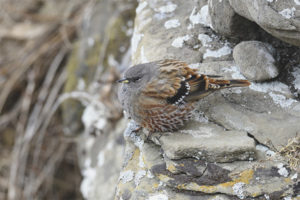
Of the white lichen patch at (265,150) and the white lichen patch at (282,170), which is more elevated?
the white lichen patch at (282,170)

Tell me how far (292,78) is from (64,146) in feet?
13.9

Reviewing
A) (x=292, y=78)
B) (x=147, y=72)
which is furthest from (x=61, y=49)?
(x=292, y=78)

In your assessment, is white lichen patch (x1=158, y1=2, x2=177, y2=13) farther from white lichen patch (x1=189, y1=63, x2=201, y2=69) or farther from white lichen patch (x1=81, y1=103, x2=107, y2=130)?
white lichen patch (x1=81, y1=103, x2=107, y2=130)

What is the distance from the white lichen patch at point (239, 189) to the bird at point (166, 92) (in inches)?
27.8

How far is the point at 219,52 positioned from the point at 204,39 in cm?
24

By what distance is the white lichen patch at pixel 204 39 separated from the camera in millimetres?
3577

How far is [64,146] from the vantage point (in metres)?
6.27

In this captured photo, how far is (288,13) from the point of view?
2.43m

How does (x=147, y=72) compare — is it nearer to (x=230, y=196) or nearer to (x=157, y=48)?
(x=157, y=48)

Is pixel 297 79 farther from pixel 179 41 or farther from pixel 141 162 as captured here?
pixel 141 162

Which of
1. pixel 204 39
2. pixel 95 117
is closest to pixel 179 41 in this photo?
pixel 204 39

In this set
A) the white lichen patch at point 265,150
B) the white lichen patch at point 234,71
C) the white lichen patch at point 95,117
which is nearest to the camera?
the white lichen patch at point 265,150

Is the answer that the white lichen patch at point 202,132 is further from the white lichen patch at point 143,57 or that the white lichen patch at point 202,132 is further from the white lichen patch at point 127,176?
the white lichen patch at point 143,57

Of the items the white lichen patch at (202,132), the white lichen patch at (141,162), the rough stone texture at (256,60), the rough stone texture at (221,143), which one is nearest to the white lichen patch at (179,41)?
the rough stone texture at (221,143)
